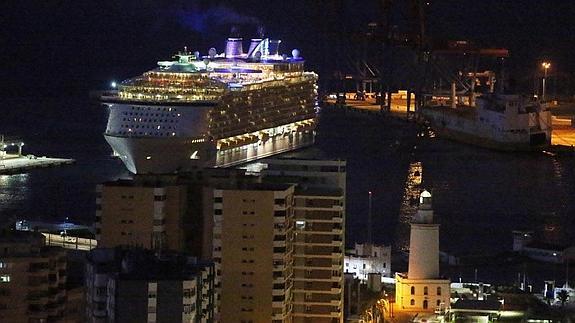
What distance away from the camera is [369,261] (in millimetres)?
18641

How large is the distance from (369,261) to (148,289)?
224 inches

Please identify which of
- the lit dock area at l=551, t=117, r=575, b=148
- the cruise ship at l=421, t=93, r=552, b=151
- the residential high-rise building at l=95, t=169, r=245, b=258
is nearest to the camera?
the residential high-rise building at l=95, t=169, r=245, b=258

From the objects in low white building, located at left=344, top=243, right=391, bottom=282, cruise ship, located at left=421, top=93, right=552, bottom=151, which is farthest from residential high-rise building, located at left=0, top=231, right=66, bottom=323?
cruise ship, located at left=421, top=93, right=552, bottom=151

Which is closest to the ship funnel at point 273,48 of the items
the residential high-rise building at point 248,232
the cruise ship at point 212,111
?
the cruise ship at point 212,111

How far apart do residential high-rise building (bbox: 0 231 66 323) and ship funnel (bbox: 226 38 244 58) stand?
1740 centimetres

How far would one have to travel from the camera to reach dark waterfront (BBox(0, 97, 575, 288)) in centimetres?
2214

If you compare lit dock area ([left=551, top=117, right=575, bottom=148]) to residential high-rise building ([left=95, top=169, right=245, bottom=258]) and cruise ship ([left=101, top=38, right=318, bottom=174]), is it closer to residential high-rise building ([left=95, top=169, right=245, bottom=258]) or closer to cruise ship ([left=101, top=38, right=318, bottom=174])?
cruise ship ([left=101, top=38, right=318, bottom=174])

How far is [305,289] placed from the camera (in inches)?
642

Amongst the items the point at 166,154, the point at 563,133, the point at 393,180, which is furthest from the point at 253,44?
the point at 393,180

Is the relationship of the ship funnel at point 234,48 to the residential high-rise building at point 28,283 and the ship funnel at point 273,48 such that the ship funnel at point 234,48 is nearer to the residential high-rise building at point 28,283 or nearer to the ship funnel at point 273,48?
the ship funnel at point 273,48

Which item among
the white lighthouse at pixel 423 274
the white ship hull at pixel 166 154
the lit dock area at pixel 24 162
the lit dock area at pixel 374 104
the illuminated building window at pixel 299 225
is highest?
the lit dock area at pixel 374 104

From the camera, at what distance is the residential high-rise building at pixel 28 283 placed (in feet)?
47.3

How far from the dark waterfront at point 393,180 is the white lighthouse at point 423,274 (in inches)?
93.6

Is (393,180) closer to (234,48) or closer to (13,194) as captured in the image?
(13,194)
